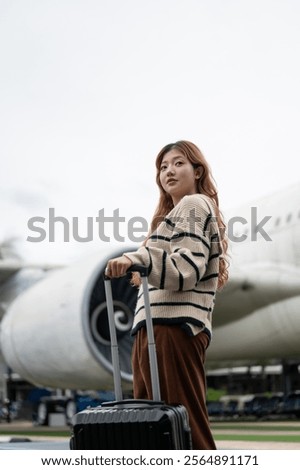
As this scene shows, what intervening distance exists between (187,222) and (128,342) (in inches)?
174

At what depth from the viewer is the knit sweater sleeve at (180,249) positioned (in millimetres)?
1874

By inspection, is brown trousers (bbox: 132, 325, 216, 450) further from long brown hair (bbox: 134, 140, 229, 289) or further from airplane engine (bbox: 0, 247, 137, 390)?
airplane engine (bbox: 0, 247, 137, 390)

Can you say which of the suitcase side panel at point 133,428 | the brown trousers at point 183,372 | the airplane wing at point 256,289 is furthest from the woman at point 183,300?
the airplane wing at point 256,289

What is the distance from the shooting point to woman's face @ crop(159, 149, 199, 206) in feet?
6.81

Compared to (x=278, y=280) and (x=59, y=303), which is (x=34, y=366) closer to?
(x=59, y=303)

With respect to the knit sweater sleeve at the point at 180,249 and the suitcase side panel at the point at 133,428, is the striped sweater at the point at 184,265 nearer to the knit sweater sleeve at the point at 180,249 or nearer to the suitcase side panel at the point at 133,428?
the knit sweater sleeve at the point at 180,249

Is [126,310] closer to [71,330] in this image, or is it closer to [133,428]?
[71,330]

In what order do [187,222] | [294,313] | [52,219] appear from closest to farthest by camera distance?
[187,222] < [52,219] < [294,313]

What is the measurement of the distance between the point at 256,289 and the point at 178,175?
6717mm

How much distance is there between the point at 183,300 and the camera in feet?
6.36

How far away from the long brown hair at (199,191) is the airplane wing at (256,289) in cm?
632

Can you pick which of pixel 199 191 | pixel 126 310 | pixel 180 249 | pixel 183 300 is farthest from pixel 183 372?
pixel 126 310

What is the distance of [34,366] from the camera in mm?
6910
